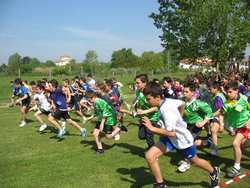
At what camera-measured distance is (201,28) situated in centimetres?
2855

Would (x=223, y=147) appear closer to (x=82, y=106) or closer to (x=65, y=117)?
(x=65, y=117)

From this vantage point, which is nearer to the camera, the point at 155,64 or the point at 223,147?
the point at 223,147

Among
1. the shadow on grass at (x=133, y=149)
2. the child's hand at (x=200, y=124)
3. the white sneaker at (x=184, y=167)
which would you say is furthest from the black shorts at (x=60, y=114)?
the child's hand at (x=200, y=124)

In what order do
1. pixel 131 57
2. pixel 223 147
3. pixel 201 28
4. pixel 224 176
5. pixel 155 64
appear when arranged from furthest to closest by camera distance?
pixel 131 57
pixel 155 64
pixel 201 28
pixel 223 147
pixel 224 176

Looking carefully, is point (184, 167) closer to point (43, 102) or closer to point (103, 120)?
point (103, 120)

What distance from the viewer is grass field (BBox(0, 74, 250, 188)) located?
24.9ft

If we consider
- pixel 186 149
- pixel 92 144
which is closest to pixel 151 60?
pixel 92 144

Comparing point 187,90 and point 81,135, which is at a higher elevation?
point 187,90

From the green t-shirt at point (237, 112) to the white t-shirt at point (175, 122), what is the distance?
5.49ft

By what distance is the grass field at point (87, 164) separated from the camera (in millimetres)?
7582

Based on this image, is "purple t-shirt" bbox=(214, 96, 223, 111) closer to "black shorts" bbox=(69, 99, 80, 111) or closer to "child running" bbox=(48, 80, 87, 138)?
"child running" bbox=(48, 80, 87, 138)

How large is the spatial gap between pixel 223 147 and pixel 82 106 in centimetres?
1002

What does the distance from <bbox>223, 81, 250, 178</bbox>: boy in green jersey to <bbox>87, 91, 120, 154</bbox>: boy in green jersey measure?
2979mm

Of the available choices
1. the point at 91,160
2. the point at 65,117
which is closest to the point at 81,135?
the point at 65,117
